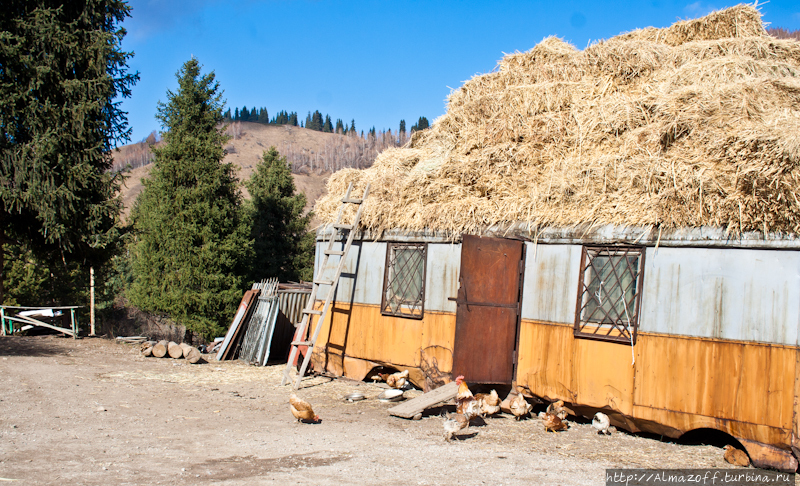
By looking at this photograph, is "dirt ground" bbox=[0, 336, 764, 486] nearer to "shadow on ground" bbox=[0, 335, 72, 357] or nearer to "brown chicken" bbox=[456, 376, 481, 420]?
"brown chicken" bbox=[456, 376, 481, 420]

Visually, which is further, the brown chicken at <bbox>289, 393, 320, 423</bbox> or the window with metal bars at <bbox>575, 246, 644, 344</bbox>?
the window with metal bars at <bbox>575, 246, 644, 344</bbox>

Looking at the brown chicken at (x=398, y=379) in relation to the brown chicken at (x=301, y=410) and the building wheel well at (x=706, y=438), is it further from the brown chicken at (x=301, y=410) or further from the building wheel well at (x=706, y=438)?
the building wheel well at (x=706, y=438)

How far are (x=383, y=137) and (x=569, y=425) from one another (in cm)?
10424

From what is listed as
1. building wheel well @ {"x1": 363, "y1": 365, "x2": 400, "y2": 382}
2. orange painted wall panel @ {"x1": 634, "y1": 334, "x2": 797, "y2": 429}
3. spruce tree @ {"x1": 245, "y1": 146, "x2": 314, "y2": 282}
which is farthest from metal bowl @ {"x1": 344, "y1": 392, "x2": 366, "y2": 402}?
spruce tree @ {"x1": 245, "y1": 146, "x2": 314, "y2": 282}

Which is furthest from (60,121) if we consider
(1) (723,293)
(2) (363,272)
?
(1) (723,293)

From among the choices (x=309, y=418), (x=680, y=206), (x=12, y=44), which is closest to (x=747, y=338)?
(x=680, y=206)

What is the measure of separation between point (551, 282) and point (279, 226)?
20715mm

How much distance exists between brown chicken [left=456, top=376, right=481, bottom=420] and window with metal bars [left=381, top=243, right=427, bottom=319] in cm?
198

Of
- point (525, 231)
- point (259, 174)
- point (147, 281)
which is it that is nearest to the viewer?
point (525, 231)

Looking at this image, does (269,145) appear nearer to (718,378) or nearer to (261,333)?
(261,333)

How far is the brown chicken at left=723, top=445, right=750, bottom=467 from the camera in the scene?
5938 millimetres

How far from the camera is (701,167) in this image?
6.75 meters

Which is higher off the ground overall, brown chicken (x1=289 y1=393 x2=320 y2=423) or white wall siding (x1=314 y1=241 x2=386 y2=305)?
white wall siding (x1=314 y1=241 x2=386 y2=305)

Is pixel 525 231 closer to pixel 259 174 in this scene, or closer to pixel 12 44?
pixel 12 44
